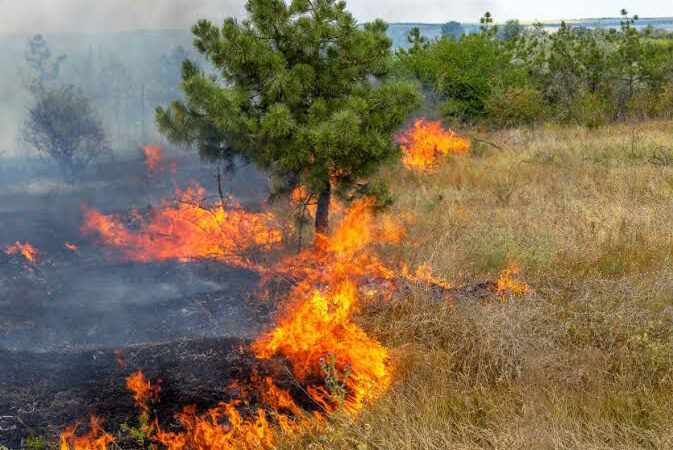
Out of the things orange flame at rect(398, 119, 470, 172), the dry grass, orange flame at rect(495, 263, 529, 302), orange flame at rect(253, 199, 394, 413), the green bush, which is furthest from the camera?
the green bush

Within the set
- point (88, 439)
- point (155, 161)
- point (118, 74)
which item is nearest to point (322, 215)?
point (88, 439)

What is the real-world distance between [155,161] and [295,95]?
824cm

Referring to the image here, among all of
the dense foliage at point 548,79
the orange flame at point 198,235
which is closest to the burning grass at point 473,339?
the orange flame at point 198,235

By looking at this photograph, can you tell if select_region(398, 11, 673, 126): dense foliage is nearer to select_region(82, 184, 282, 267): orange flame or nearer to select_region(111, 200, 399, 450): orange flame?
select_region(82, 184, 282, 267): orange flame

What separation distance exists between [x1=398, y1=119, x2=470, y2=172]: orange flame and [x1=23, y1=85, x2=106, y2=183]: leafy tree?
29.4 ft

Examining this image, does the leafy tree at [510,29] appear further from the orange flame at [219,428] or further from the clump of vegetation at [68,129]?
the orange flame at [219,428]

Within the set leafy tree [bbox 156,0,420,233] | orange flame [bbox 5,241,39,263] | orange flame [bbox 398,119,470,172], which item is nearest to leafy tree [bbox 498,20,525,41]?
orange flame [bbox 398,119,470,172]

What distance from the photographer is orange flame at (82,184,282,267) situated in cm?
767

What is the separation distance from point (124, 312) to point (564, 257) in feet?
16.1

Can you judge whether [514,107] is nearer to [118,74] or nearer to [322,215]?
[322,215]

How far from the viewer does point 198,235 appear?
798 cm

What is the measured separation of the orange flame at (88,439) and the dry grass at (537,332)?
1.27 meters

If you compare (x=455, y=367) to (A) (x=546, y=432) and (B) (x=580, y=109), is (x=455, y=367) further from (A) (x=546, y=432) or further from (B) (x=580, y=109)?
(B) (x=580, y=109)

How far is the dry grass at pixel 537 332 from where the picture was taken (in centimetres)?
353
